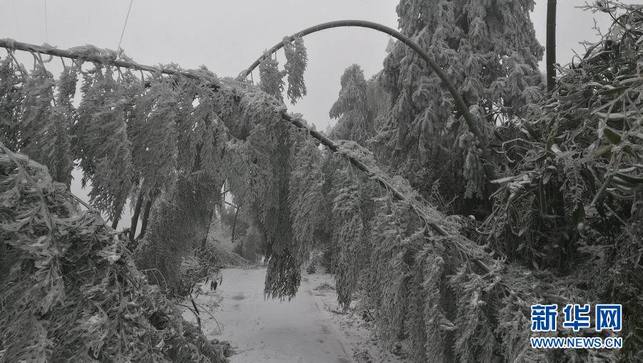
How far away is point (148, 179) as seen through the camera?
2375 mm

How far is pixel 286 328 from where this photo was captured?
23.4 ft

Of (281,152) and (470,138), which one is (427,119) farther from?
(281,152)

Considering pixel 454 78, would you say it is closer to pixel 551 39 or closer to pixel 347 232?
pixel 551 39

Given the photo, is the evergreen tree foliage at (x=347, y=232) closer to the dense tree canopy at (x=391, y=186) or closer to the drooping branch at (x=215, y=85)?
the dense tree canopy at (x=391, y=186)

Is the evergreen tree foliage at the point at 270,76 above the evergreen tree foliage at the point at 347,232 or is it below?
above

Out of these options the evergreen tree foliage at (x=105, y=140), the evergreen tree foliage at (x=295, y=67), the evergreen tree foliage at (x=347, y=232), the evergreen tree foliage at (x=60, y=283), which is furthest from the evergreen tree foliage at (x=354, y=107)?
the evergreen tree foliage at (x=60, y=283)

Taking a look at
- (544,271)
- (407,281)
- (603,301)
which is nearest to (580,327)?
(603,301)

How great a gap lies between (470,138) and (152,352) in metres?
4.01

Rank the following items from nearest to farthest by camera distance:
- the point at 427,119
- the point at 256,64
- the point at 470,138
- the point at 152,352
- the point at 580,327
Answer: the point at 152,352
the point at 580,327
the point at 256,64
the point at 470,138
the point at 427,119

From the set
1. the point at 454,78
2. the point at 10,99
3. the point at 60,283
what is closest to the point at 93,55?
the point at 10,99

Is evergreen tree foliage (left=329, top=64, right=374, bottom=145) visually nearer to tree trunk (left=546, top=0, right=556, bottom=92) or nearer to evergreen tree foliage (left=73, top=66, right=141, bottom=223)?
tree trunk (left=546, top=0, right=556, bottom=92)

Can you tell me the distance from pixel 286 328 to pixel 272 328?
24cm

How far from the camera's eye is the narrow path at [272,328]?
19.8ft

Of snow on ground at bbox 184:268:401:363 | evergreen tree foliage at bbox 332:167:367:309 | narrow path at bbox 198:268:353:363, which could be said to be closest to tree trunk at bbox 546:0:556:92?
evergreen tree foliage at bbox 332:167:367:309
